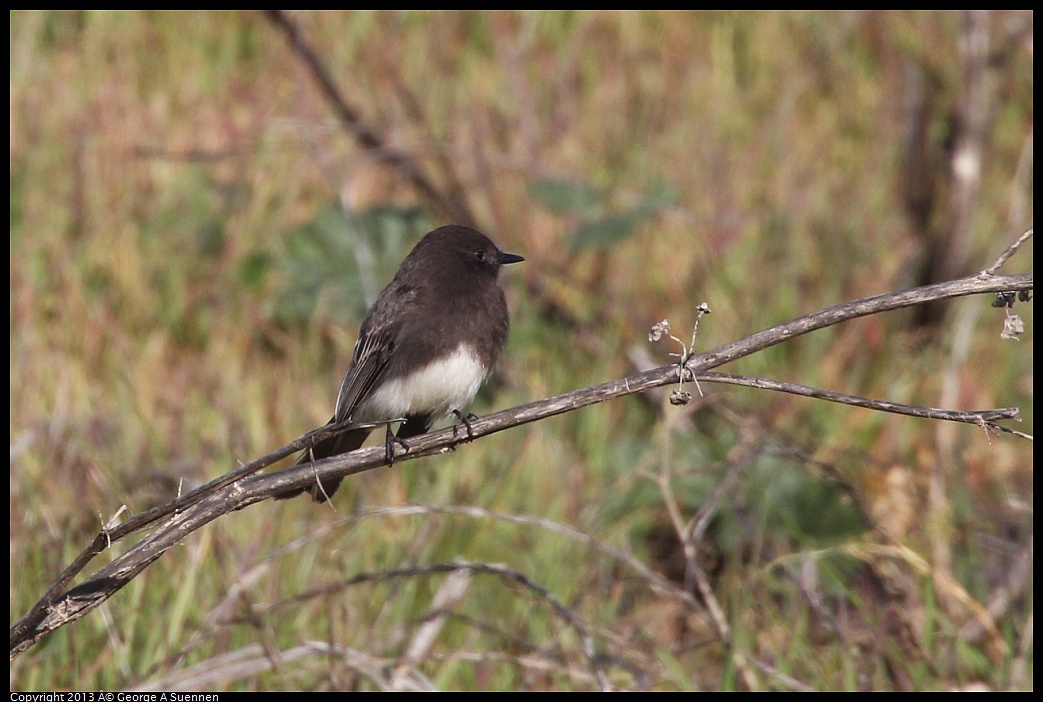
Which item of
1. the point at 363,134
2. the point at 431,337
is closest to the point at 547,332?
the point at 363,134

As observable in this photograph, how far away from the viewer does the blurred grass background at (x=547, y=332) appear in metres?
3.62

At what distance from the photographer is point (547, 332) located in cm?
565

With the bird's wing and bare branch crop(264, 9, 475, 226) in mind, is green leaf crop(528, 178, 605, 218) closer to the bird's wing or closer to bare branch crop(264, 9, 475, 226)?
bare branch crop(264, 9, 475, 226)

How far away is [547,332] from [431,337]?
6.58ft

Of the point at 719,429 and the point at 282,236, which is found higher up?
the point at 282,236

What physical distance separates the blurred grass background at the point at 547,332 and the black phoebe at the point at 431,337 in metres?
0.43

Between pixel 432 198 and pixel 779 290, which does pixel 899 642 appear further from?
pixel 432 198

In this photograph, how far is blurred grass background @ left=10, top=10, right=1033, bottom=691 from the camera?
3.62 metres

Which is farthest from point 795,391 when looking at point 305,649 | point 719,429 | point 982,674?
point 719,429

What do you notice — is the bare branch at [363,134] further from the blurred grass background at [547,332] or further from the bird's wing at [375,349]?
the bird's wing at [375,349]

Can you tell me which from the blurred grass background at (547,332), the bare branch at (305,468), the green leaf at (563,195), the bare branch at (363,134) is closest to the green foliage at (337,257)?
the blurred grass background at (547,332)

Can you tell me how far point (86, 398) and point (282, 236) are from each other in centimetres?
131
